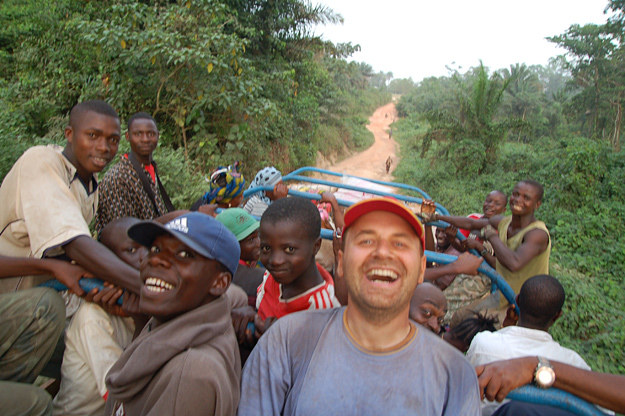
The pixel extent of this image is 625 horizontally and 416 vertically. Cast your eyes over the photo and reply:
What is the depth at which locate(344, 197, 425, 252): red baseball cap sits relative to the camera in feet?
3.98

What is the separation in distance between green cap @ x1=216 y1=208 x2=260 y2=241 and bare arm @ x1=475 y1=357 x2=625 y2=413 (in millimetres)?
1442

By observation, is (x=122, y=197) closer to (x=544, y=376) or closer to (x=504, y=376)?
(x=504, y=376)

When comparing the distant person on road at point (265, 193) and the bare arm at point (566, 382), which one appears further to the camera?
the distant person on road at point (265, 193)

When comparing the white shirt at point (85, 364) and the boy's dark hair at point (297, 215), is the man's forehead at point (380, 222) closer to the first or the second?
the boy's dark hair at point (297, 215)

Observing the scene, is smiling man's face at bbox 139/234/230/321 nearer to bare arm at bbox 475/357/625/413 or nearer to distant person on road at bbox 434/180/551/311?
bare arm at bbox 475/357/625/413

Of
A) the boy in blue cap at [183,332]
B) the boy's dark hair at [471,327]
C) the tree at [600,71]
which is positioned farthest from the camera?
the tree at [600,71]

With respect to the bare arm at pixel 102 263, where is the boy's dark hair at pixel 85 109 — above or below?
above

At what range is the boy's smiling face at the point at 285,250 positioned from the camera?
1.80 metres

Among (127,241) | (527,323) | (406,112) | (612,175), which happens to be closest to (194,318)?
(127,241)

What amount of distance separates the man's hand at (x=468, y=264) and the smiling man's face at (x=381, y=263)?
1.01m

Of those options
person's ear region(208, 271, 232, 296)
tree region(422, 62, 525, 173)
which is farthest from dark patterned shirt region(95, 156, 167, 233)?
tree region(422, 62, 525, 173)

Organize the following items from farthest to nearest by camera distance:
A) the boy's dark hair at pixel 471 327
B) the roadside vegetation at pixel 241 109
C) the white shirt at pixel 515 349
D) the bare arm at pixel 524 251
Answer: the roadside vegetation at pixel 241 109, the bare arm at pixel 524 251, the boy's dark hair at pixel 471 327, the white shirt at pixel 515 349

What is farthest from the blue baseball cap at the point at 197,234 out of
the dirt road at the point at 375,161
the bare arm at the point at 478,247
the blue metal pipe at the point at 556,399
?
the dirt road at the point at 375,161

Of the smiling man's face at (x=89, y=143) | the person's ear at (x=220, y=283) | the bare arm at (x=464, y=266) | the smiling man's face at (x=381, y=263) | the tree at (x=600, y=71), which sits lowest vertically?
the bare arm at (x=464, y=266)
